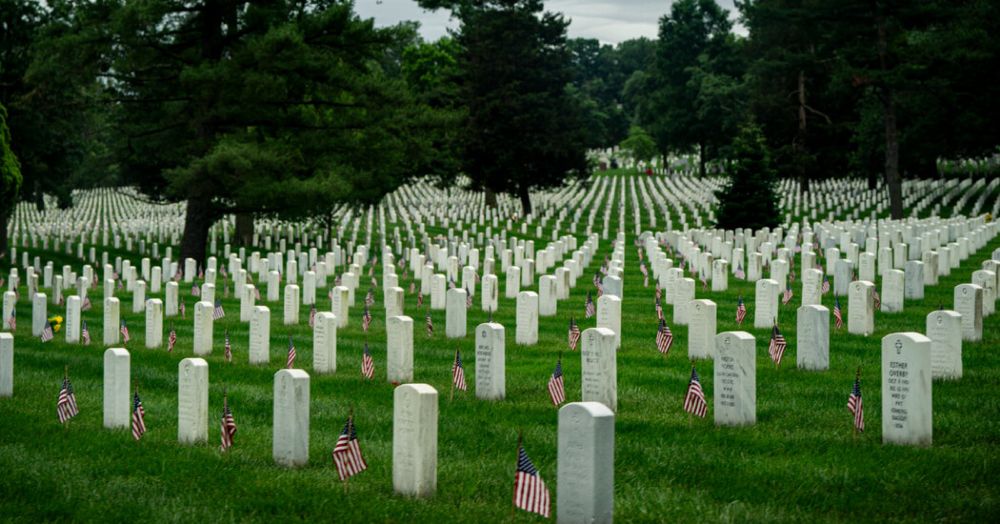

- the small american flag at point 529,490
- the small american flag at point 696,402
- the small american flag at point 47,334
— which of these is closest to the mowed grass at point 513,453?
the small american flag at point 696,402

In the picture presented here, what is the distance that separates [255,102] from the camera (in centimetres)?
3164

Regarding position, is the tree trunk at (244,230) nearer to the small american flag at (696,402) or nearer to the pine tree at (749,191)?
the pine tree at (749,191)

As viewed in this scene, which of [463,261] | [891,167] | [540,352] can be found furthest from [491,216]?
[540,352]

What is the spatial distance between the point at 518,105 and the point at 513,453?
47.6 meters

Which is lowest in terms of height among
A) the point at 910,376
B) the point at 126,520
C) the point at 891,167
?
the point at 126,520

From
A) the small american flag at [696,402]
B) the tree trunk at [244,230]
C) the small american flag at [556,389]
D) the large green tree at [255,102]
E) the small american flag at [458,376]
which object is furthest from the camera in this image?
the tree trunk at [244,230]

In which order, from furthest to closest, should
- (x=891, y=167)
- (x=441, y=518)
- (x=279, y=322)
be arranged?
(x=891, y=167)
(x=279, y=322)
(x=441, y=518)

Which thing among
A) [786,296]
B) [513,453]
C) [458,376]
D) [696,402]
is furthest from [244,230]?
[513,453]

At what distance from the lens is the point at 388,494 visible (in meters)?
7.88

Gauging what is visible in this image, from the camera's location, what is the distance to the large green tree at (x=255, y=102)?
2966 centimetres

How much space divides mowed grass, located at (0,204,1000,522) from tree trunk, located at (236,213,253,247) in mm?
27644

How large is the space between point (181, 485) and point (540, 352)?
282 inches

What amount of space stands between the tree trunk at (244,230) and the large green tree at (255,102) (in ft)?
22.8

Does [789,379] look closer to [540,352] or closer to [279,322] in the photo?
[540,352]
